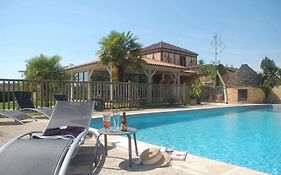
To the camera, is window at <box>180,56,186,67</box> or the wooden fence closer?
the wooden fence

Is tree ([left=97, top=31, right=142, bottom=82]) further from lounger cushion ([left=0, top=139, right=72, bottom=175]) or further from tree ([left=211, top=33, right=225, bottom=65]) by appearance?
tree ([left=211, top=33, right=225, bottom=65])

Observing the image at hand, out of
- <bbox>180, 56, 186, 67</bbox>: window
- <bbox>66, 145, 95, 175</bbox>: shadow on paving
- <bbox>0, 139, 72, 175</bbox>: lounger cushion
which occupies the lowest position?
<bbox>66, 145, 95, 175</bbox>: shadow on paving

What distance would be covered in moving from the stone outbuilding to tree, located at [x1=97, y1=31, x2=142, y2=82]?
13906 millimetres

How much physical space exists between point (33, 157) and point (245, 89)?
27.3 meters

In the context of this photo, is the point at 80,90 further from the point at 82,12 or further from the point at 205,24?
the point at 205,24

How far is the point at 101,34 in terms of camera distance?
709 inches

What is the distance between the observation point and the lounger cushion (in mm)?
3018

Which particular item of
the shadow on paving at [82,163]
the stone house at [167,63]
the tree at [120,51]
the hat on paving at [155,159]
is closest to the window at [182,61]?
the stone house at [167,63]

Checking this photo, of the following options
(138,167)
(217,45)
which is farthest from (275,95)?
(138,167)

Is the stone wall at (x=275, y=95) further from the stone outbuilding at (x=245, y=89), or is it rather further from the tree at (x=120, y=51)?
the tree at (x=120, y=51)

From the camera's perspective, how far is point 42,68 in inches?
788

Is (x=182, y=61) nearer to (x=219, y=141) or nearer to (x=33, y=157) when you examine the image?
(x=219, y=141)

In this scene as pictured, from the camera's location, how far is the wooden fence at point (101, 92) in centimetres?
1298

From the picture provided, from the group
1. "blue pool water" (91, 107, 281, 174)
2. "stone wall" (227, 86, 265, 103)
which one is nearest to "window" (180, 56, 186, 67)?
"stone wall" (227, 86, 265, 103)
